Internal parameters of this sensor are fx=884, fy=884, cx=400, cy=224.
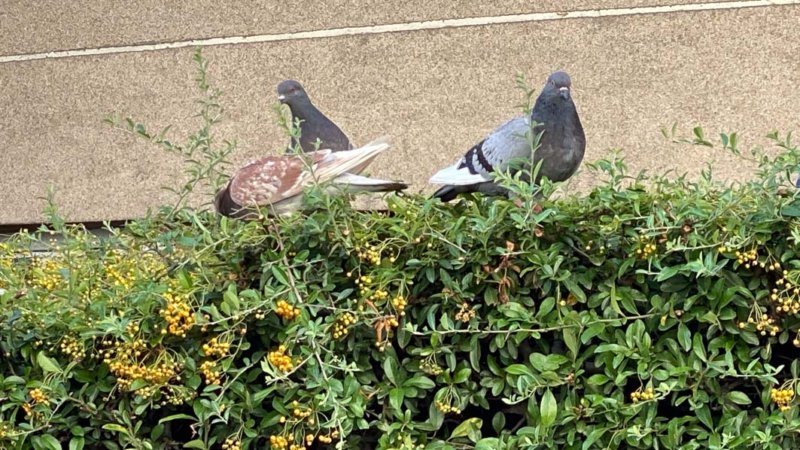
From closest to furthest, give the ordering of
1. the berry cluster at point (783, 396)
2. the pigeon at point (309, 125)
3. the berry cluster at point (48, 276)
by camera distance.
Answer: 1. the berry cluster at point (783, 396)
2. the berry cluster at point (48, 276)
3. the pigeon at point (309, 125)

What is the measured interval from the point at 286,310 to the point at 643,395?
2.85 ft

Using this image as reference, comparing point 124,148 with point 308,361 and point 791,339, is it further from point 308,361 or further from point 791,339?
point 791,339

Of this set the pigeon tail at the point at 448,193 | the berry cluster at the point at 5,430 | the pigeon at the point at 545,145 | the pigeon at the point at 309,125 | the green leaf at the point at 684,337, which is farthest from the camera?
the pigeon at the point at 309,125

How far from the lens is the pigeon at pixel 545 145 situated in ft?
9.15

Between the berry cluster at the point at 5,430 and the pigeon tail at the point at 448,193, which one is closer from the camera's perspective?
the berry cluster at the point at 5,430

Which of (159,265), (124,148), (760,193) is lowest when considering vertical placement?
(124,148)

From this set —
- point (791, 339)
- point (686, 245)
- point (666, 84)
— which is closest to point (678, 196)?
point (686, 245)

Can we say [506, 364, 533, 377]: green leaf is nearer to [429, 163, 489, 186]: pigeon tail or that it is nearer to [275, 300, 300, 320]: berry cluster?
[275, 300, 300, 320]: berry cluster

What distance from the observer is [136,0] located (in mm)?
5121

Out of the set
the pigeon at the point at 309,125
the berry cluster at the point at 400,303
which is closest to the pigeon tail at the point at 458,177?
the pigeon at the point at 309,125

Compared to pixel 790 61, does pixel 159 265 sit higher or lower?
higher

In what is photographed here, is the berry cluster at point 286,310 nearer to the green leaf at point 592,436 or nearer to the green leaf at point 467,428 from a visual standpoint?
the green leaf at point 467,428

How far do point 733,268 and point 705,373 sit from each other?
0.85 ft

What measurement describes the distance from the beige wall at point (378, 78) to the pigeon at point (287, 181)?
2.03 meters
